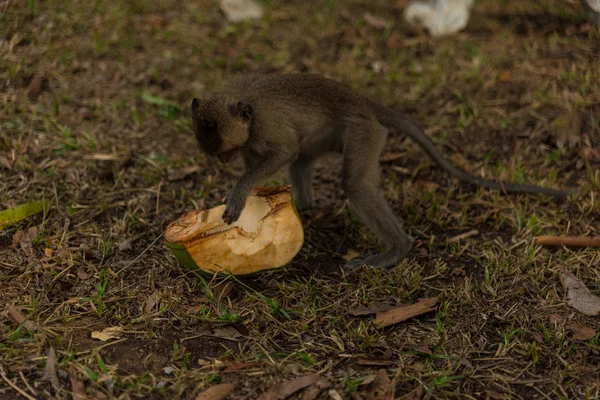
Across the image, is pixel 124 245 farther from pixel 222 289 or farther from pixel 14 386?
pixel 14 386

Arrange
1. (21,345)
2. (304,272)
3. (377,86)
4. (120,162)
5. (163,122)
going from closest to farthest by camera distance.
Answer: (21,345) < (304,272) < (120,162) < (163,122) < (377,86)

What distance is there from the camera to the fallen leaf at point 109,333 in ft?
14.5

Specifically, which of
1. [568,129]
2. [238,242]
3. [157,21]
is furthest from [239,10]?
[238,242]

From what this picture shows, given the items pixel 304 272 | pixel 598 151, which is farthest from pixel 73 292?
pixel 598 151

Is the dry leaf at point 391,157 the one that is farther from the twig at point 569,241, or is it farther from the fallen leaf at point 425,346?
the fallen leaf at point 425,346

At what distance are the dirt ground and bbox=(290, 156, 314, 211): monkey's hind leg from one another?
194 mm

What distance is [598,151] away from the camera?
6.57 metres

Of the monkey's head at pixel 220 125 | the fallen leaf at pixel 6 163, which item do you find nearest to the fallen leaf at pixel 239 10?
the fallen leaf at pixel 6 163

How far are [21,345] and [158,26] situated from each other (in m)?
5.30

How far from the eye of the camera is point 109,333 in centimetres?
448

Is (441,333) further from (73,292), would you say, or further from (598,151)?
(598,151)

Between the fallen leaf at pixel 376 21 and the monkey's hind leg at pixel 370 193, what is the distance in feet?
11.6

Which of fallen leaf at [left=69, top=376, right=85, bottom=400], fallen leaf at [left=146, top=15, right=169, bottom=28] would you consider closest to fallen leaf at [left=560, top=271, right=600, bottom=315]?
fallen leaf at [left=69, top=376, right=85, bottom=400]

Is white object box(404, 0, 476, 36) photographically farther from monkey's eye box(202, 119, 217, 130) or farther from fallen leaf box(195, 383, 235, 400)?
fallen leaf box(195, 383, 235, 400)
